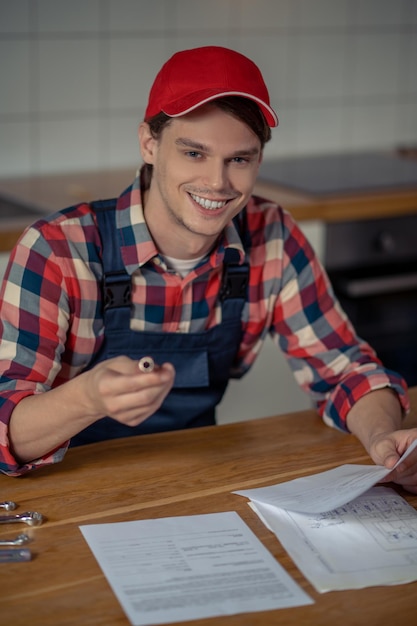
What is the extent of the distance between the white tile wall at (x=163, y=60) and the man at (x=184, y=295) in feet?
3.79

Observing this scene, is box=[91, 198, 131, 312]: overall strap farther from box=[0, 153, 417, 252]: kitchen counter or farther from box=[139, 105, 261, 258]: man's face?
box=[0, 153, 417, 252]: kitchen counter

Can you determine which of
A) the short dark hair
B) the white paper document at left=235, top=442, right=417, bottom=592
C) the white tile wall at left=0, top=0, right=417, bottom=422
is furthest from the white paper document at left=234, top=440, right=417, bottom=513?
the white tile wall at left=0, top=0, right=417, bottom=422

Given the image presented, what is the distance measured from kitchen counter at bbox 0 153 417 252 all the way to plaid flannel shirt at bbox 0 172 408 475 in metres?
0.78

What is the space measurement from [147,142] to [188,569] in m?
0.74

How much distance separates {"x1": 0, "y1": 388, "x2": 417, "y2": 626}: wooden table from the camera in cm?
106

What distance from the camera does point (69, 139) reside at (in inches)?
112

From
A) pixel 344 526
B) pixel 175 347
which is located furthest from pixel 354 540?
pixel 175 347

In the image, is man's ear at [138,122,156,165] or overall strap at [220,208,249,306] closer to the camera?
man's ear at [138,122,156,165]

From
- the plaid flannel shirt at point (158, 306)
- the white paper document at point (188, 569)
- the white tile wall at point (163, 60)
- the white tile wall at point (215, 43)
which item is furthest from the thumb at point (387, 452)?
the white tile wall at point (163, 60)

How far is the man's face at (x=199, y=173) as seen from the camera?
1.50 m

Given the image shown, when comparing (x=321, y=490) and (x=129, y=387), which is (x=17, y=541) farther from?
(x=321, y=490)

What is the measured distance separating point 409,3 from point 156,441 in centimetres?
228

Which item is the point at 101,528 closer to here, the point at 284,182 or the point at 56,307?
the point at 56,307

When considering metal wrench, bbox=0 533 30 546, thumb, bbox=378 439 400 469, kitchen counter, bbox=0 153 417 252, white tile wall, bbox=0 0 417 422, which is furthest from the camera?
white tile wall, bbox=0 0 417 422
